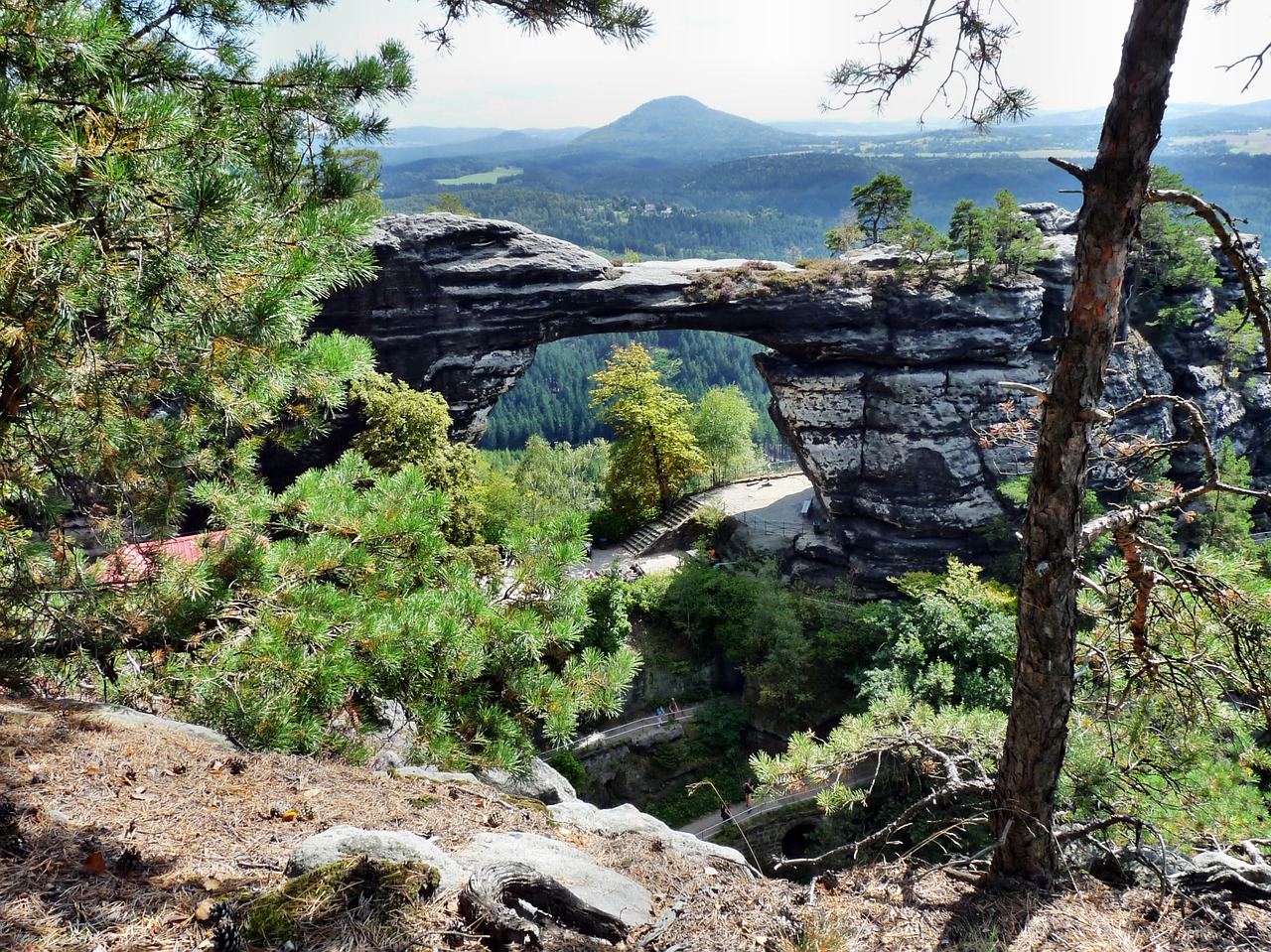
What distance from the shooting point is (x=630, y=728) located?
51.6 feet

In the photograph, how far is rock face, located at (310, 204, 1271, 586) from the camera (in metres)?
18.7

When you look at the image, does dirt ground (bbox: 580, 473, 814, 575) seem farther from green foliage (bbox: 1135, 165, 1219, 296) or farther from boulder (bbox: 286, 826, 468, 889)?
boulder (bbox: 286, 826, 468, 889)

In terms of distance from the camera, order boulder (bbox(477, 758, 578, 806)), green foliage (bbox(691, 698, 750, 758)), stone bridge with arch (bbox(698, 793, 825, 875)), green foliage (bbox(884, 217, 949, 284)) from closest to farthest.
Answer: boulder (bbox(477, 758, 578, 806)) → stone bridge with arch (bbox(698, 793, 825, 875)) → green foliage (bbox(691, 698, 750, 758)) → green foliage (bbox(884, 217, 949, 284))

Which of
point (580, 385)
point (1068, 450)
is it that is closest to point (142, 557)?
point (1068, 450)

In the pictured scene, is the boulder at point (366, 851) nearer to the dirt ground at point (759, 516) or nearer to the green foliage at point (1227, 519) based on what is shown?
the dirt ground at point (759, 516)

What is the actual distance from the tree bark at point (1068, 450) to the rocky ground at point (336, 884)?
1.36 ft

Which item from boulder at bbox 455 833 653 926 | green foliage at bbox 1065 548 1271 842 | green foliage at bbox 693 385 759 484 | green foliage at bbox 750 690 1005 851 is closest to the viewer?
boulder at bbox 455 833 653 926

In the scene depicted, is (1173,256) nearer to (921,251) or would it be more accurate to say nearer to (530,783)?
(921,251)

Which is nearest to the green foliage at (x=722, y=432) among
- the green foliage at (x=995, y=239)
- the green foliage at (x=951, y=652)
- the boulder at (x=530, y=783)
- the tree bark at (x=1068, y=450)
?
the green foliage at (x=995, y=239)

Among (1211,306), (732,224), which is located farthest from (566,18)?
(732,224)

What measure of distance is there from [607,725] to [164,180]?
14.8 metres

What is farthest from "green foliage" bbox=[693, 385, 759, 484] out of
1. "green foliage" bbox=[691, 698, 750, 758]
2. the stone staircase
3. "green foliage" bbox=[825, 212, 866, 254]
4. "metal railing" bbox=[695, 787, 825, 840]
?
"metal railing" bbox=[695, 787, 825, 840]

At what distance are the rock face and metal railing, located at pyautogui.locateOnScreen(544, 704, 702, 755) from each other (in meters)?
7.26

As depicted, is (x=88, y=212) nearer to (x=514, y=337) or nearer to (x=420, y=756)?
(x=420, y=756)
